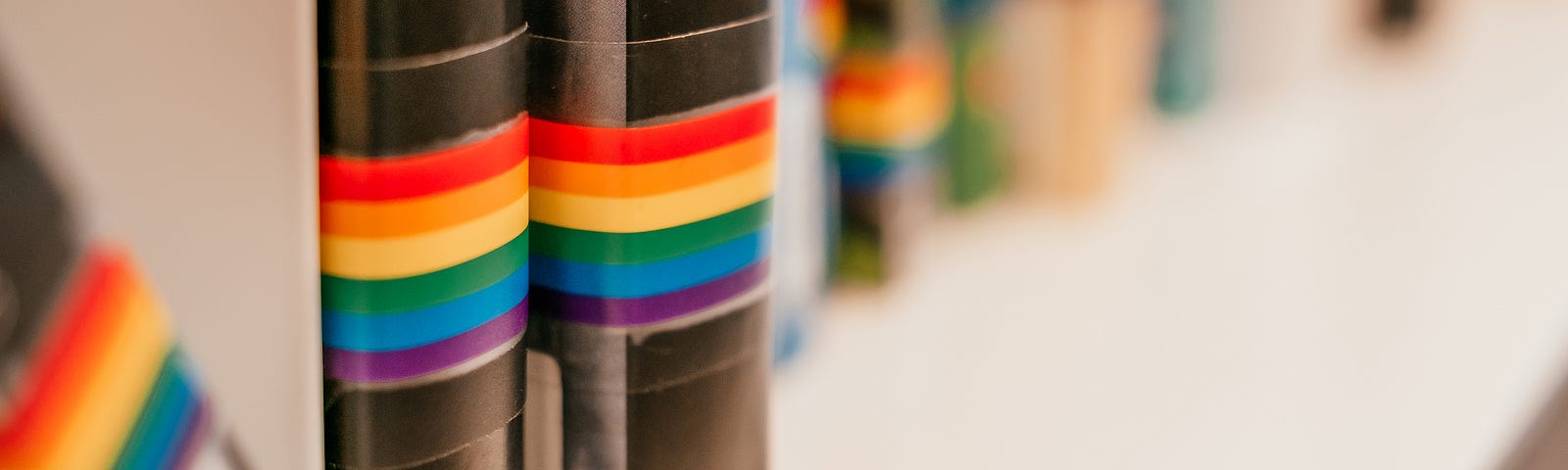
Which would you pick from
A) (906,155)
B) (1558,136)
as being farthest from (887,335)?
(1558,136)

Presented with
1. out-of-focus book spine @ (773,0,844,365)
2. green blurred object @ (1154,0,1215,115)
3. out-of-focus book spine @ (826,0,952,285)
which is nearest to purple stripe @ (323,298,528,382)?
out-of-focus book spine @ (773,0,844,365)

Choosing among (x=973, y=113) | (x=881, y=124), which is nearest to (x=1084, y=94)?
(x=973, y=113)

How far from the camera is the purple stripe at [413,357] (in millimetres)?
397

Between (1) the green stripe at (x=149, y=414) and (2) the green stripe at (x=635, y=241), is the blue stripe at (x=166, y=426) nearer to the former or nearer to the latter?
(1) the green stripe at (x=149, y=414)

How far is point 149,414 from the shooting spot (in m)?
0.33

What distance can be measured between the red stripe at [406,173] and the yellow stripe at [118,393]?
6 centimetres

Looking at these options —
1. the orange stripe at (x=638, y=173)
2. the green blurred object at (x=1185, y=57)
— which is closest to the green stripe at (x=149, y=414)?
the orange stripe at (x=638, y=173)

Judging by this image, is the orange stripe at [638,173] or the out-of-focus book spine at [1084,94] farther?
the out-of-focus book spine at [1084,94]

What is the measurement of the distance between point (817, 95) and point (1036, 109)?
0.91 feet

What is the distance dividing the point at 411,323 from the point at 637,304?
0.07 meters

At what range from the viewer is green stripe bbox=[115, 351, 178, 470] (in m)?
0.33

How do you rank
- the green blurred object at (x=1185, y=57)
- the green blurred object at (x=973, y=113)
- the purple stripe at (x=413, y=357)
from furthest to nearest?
1. the green blurred object at (x=1185, y=57)
2. the green blurred object at (x=973, y=113)
3. the purple stripe at (x=413, y=357)

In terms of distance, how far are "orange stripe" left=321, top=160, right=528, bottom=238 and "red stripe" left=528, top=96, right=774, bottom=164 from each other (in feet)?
0.10

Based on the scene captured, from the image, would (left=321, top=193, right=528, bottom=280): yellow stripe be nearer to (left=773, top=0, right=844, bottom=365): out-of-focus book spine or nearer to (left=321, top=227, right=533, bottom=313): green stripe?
(left=321, top=227, right=533, bottom=313): green stripe
